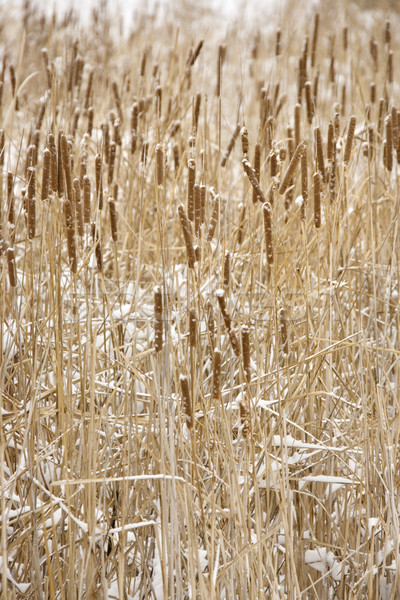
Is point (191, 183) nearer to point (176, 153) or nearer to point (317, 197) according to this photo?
point (317, 197)

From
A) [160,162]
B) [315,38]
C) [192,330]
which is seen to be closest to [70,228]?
[160,162]

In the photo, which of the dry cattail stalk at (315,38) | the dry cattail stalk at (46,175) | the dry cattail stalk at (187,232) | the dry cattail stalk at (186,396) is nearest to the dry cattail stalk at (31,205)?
the dry cattail stalk at (46,175)

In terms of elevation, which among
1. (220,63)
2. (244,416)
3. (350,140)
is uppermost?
(220,63)

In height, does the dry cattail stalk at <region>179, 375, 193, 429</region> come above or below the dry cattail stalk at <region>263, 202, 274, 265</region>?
below

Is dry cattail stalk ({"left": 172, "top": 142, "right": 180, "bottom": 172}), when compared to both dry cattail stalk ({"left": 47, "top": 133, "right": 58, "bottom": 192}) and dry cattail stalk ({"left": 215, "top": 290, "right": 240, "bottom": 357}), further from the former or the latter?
dry cattail stalk ({"left": 215, "top": 290, "right": 240, "bottom": 357})

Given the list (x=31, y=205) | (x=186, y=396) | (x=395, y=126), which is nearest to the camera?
(x=186, y=396)

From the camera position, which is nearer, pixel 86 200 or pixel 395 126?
pixel 86 200

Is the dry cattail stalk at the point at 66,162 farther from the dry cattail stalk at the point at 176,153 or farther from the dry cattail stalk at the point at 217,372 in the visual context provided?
the dry cattail stalk at the point at 176,153

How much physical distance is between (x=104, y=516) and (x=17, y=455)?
0.74 feet

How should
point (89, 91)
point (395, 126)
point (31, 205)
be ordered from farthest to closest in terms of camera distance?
point (89, 91), point (395, 126), point (31, 205)

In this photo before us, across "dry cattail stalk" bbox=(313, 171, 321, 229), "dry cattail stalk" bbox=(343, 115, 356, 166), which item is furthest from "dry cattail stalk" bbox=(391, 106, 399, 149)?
"dry cattail stalk" bbox=(313, 171, 321, 229)

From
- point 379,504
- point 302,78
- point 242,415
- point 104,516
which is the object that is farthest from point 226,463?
point 302,78

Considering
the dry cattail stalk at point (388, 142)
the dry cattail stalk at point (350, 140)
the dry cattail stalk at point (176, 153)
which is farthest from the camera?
the dry cattail stalk at point (176, 153)

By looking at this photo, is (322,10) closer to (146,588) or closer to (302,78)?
(302,78)
